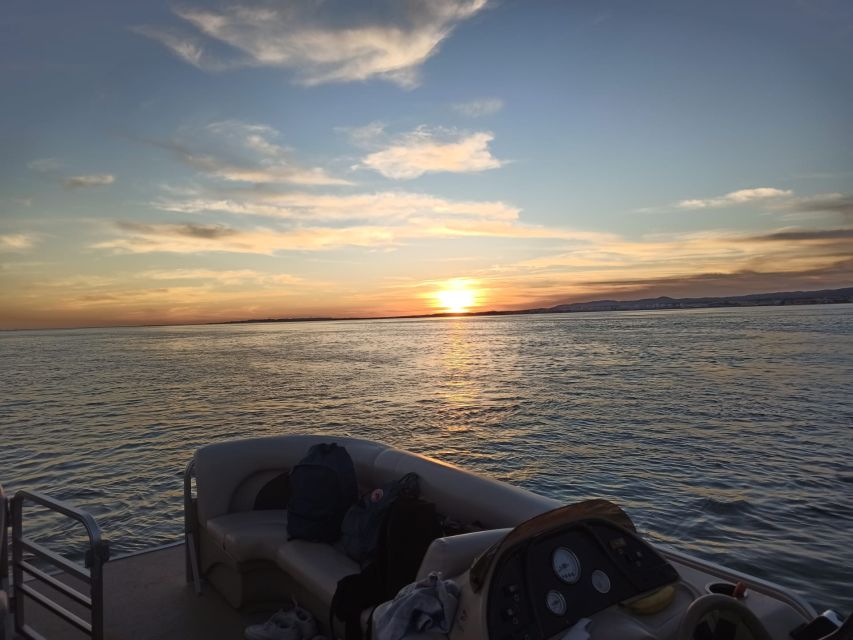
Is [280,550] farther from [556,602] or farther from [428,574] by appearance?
[556,602]

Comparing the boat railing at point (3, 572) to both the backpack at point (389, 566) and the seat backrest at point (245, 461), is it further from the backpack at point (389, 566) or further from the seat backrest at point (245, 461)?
the seat backrest at point (245, 461)

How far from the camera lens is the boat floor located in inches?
158

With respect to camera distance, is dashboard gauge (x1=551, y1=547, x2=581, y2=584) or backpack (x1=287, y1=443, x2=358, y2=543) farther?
backpack (x1=287, y1=443, x2=358, y2=543)

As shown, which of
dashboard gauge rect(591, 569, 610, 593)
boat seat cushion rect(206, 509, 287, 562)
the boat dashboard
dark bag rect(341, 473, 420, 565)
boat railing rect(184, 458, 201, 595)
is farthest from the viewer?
boat railing rect(184, 458, 201, 595)

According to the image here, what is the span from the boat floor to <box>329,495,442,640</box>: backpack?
1.10 meters

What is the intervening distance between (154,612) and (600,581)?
3373 mm

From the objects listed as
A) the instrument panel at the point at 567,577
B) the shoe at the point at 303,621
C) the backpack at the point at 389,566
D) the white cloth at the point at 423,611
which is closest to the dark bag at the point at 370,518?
the backpack at the point at 389,566

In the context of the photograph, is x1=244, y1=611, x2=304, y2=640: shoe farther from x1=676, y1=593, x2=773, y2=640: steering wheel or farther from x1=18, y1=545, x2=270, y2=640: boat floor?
x1=676, y1=593, x2=773, y2=640: steering wheel

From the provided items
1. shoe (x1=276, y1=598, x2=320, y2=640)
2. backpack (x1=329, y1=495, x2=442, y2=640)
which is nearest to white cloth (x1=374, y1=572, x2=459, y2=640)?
backpack (x1=329, y1=495, x2=442, y2=640)

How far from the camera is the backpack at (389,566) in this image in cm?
335

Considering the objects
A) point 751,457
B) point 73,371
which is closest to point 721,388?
point 751,457

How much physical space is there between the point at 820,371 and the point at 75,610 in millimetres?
31211

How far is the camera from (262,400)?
23.7 meters

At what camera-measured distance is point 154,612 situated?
4.29m
